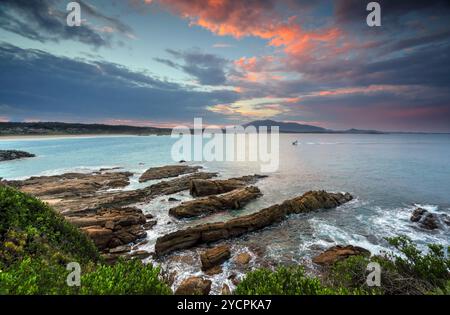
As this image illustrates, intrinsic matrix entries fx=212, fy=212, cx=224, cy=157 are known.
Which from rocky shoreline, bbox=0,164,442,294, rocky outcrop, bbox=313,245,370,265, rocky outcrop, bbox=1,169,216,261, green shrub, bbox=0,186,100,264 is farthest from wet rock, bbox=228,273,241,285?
green shrub, bbox=0,186,100,264

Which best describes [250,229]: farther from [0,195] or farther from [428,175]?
[428,175]

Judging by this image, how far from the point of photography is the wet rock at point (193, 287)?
1455cm

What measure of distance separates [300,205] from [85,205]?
31.4 meters

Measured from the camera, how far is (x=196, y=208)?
3052 centimetres

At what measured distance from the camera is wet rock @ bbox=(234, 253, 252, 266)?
18.9 metres

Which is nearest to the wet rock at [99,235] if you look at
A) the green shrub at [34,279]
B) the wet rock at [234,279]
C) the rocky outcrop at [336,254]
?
the green shrub at [34,279]

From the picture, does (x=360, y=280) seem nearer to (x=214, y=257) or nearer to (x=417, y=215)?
(x=214, y=257)

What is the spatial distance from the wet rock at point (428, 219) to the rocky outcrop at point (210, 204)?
881 inches

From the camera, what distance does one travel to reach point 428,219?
88.3ft

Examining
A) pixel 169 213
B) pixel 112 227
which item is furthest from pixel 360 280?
pixel 169 213

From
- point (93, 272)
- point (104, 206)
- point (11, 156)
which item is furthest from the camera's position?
point (11, 156)

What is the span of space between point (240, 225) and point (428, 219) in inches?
952

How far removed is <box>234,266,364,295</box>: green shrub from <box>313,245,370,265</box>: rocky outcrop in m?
10.4
